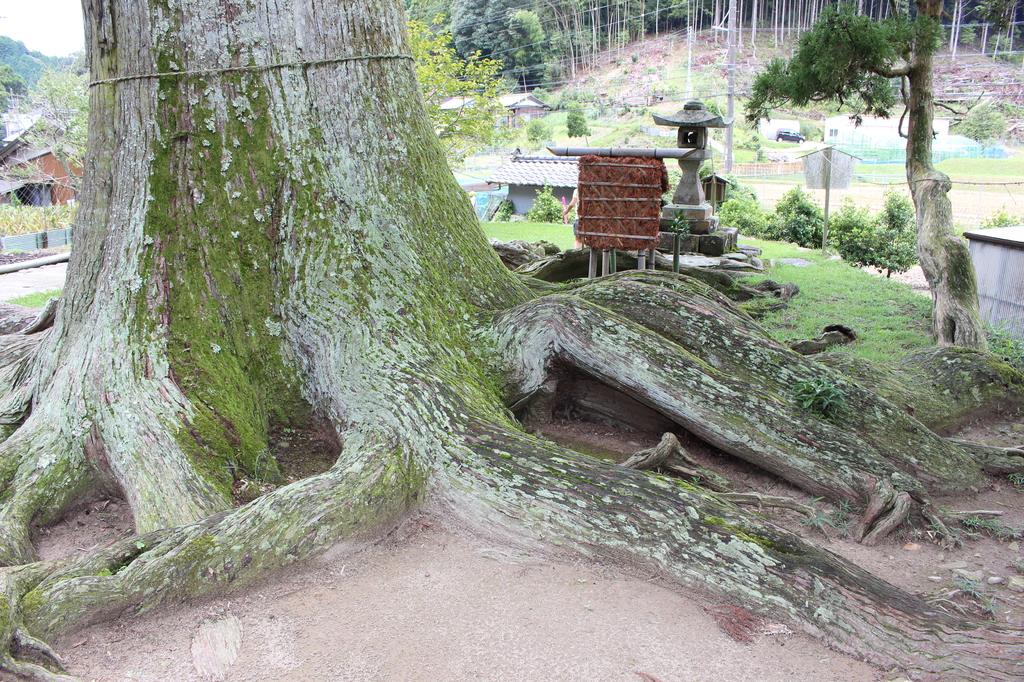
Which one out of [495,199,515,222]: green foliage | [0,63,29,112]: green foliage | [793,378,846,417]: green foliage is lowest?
[495,199,515,222]: green foliage

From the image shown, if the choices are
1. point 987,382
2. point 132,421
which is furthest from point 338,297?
point 987,382

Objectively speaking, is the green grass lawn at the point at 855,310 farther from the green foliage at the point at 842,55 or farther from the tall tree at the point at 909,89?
the green foliage at the point at 842,55

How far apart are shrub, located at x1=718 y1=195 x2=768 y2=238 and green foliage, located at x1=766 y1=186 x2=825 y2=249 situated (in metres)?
0.22

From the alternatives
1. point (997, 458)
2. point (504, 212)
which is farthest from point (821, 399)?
point (504, 212)

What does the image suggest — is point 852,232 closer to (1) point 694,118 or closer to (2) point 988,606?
(1) point 694,118

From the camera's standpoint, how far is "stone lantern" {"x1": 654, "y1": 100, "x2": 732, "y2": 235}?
1362cm

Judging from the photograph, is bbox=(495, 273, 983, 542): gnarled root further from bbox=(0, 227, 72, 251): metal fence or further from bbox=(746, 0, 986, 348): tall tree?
bbox=(0, 227, 72, 251): metal fence

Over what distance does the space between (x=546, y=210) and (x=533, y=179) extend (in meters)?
5.72

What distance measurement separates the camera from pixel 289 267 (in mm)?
4832

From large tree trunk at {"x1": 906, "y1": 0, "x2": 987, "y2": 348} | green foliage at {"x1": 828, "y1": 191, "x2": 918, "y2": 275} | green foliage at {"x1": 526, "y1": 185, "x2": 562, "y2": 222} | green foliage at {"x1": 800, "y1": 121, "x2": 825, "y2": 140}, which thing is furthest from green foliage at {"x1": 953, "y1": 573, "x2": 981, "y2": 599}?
green foliage at {"x1": 800, "y1": 121, "x2": 825, "y2": 140}

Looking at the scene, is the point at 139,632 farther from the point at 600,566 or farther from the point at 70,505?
the point at 600,566

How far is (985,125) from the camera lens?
4912 centimetres

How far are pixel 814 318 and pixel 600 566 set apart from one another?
7269 millimetres

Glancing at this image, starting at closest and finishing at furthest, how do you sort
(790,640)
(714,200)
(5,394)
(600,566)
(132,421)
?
(790,640), (600,566), (132,421), (5,394), (714,200)
